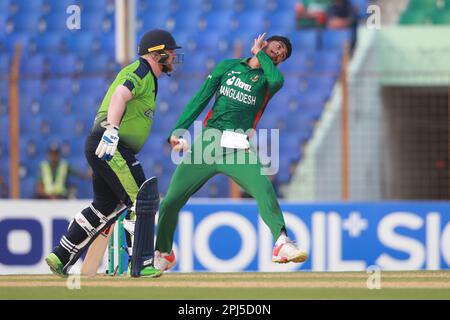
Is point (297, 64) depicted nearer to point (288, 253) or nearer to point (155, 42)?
point (155, 42)

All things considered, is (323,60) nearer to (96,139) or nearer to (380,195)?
(380,195)

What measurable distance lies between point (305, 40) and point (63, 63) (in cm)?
403

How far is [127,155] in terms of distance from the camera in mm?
9773

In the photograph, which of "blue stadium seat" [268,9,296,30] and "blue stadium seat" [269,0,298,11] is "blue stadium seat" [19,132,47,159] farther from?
"blue stadium seat" [269,0,298,11]

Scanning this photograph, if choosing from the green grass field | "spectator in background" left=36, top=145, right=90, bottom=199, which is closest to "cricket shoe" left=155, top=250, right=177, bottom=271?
the green grass field

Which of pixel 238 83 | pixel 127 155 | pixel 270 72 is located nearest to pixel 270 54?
pixel 270 72

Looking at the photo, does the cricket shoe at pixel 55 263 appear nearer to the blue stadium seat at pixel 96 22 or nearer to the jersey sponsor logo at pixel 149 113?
the jersey sponsor logo at pixel 149 113

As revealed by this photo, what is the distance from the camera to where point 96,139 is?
984 cm

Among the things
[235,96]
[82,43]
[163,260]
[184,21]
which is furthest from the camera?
[184,21]

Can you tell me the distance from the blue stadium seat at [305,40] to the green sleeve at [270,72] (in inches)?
371

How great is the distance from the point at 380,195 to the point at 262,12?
15.1ft

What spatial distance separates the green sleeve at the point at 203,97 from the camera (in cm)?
1012

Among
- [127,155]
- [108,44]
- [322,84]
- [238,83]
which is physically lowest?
[127,155]
